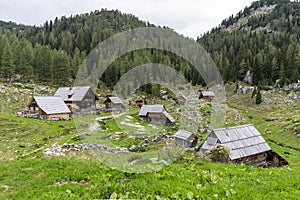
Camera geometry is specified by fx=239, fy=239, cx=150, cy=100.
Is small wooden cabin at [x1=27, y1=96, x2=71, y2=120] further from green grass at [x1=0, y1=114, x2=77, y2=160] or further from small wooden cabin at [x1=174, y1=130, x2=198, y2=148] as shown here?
small wooden cabin at [x1=174, y1=130, x2=198, y2=148]

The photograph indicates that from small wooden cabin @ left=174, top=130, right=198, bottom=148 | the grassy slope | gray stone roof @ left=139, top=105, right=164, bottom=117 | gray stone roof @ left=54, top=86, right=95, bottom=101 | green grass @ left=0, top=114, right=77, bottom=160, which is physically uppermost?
gray stone roof @ left=54, top=86, right=95, bottom=101

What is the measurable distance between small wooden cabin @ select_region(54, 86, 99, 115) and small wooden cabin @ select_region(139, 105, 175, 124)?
17740mm

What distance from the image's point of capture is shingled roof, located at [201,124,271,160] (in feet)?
110

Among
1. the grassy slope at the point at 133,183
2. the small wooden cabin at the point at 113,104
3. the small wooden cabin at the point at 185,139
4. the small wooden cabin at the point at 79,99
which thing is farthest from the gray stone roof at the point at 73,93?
the grassy slope at the point at 133,183

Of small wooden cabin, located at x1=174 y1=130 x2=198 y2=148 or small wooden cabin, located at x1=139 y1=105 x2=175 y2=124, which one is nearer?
small wooden cabin, located at x1=174 y1=130 x2=198 y2=148

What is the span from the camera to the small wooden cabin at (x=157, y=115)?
226 feet

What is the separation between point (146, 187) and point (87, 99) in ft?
232

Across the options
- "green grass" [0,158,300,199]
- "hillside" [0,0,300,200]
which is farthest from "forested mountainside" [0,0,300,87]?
"green grass" [0,158,300,199]

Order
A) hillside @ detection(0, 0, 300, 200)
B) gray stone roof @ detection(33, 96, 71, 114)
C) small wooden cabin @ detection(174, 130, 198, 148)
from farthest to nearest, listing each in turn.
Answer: gray stone roof @ detection(33, 96, 71, 114)
small wooden cabin @ detection(174, 130, 198, 148)
hillside @ detection(0, 0, 300, 200)

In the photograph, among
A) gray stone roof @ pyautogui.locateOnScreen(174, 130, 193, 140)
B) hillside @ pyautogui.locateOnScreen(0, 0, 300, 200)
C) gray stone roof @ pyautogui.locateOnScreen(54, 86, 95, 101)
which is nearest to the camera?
hillside @ pyautogui.locateOnScreen(0, 0, 300, 200)

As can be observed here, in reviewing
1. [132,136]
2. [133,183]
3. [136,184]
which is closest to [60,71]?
[132,136]

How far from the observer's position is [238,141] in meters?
35.0

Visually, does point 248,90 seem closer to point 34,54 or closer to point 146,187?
point 34,54

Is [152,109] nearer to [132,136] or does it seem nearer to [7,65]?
[132,136]
